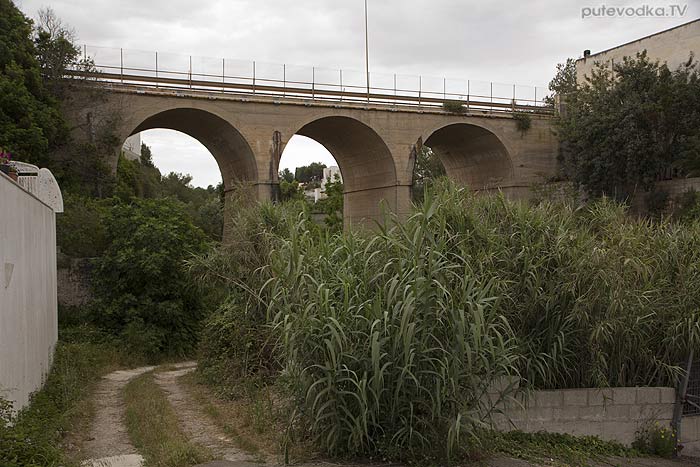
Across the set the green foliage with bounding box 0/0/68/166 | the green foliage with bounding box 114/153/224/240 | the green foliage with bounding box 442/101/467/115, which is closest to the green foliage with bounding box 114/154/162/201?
the green foliage with bounding box 114/153/224/240

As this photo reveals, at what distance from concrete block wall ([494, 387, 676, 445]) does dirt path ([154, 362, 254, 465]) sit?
2.67 meters

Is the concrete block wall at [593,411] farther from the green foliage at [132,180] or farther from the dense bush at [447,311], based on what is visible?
the green foliage at [132,180]

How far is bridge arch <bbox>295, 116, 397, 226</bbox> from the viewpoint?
27.3 metres

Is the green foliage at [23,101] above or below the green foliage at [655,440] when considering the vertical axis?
above

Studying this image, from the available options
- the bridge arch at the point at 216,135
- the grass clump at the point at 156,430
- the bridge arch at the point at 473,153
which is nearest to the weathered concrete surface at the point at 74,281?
the grass clump at the point at 156,430

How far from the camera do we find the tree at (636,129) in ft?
78.0

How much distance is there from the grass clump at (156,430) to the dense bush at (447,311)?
2.97ft

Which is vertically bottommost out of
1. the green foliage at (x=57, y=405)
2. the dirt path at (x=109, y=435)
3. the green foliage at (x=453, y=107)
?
the dirt path at (x=109, y=435)

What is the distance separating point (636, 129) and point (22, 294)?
22048 mm

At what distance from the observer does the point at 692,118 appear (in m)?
23.6

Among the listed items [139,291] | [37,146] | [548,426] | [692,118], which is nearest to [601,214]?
[548,426]

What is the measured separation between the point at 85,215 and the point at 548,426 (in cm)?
1208

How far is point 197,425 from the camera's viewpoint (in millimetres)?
7660

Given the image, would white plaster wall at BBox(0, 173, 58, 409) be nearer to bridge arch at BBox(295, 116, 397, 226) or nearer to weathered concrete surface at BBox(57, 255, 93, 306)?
weathered concrete surface at BBox(57, 255, 93, 306)
